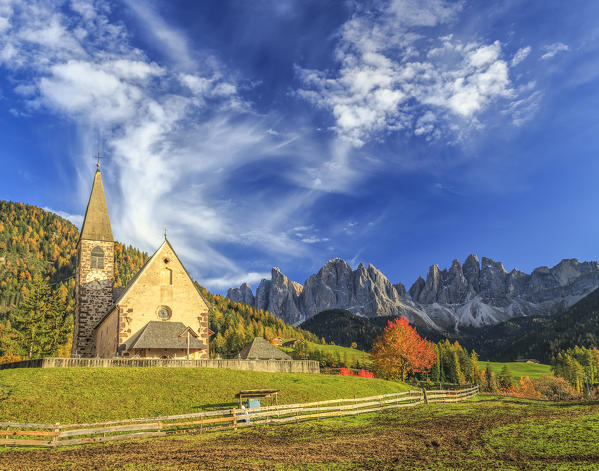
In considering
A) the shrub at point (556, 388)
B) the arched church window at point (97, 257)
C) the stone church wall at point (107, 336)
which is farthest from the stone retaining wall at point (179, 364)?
the shrub at point (556, 388)

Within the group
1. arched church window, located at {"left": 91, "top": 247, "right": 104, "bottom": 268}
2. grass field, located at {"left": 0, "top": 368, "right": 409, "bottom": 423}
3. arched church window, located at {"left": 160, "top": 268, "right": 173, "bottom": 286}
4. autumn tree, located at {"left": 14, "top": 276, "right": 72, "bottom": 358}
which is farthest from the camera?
autumn tree, located at {"left": 14, "top": 276, "right": 72, "bottom": 358}

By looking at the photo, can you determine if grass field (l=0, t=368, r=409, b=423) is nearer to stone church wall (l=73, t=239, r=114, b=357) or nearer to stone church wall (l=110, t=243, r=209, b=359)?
stone church wall (l=110, t=243, r=209, b=359)

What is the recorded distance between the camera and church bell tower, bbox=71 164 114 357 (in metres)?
51.8

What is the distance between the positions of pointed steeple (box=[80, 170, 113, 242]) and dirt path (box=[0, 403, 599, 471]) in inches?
1555

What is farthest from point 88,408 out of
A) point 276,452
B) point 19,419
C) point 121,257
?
point 121,257

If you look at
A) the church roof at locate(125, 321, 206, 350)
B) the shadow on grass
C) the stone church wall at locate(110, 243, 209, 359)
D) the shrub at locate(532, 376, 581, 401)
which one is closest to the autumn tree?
the stone church wall at locate(110, 243, 209, 359)

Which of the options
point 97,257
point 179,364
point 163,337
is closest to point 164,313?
point 163,337

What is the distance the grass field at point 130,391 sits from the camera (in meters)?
25.0

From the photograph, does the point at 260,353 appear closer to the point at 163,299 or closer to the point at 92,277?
the point at 163,299

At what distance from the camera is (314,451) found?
16.7 meters

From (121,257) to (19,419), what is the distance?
182193 mm

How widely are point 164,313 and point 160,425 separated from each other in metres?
23.6

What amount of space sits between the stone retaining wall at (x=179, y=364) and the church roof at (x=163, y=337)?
14.3 ft

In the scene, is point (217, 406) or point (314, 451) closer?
point (314, 451)
